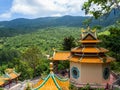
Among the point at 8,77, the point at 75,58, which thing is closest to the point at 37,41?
the point at 8,77

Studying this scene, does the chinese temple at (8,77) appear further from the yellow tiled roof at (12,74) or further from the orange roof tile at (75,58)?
the orange roof tile at (75,58)

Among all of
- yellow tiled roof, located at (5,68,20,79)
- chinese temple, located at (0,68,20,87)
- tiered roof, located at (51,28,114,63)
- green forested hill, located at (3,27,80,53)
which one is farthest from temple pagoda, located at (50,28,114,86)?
green forested hill, located at (3,27,80,53)

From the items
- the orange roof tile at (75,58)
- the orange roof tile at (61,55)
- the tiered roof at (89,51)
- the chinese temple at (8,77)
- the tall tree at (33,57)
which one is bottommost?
the chinese temple at (8,77)

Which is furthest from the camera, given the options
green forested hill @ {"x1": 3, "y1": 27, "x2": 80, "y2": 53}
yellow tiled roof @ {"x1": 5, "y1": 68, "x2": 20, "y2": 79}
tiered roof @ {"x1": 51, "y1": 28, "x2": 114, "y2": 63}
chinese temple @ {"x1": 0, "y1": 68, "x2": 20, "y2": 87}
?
green forested hill @ {"x1": 3, "y1": 27, "x2": 80, "y2": 53}

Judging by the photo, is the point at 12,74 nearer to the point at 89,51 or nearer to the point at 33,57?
the point at 33,57

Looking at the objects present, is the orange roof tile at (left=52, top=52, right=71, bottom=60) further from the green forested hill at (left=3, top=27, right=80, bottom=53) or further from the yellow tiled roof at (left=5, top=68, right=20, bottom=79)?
the green forested hill at (left=3, top=27, right=80, bottom=53)

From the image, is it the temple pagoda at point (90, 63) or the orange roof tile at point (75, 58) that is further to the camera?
the orange roof tile at point (75, 58)

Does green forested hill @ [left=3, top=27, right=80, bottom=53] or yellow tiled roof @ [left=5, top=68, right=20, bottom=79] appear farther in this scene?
green forested hill @ [left=3, top=27, right=80, bottom=53]

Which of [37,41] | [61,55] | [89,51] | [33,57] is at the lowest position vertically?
[37,41]

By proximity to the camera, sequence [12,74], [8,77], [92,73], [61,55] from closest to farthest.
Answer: [92,73] → [61,55] → [8,77] → [12,74]

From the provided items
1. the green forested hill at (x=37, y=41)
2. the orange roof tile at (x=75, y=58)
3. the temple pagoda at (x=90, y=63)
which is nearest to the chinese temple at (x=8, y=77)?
the orange roof tile at (x=75, y=58)

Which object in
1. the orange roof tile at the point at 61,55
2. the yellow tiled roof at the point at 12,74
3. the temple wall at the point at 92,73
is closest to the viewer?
the temple wall at the point at 92,73

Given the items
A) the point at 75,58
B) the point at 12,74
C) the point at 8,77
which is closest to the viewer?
the point at 75,58

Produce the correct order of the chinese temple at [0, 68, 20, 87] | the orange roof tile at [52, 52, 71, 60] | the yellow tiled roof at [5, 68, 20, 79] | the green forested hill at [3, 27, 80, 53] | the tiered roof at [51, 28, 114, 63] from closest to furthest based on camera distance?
the tiered roof at [51, 28, 114, 63] < the orange roof tile at [52, 52, 71, 60] < the chinese temple at [0, 68, 20, 87] < the yellow tiled roof at [5, 68, 20, 79] < the green forested hill at [3, 27, 80, 53]
